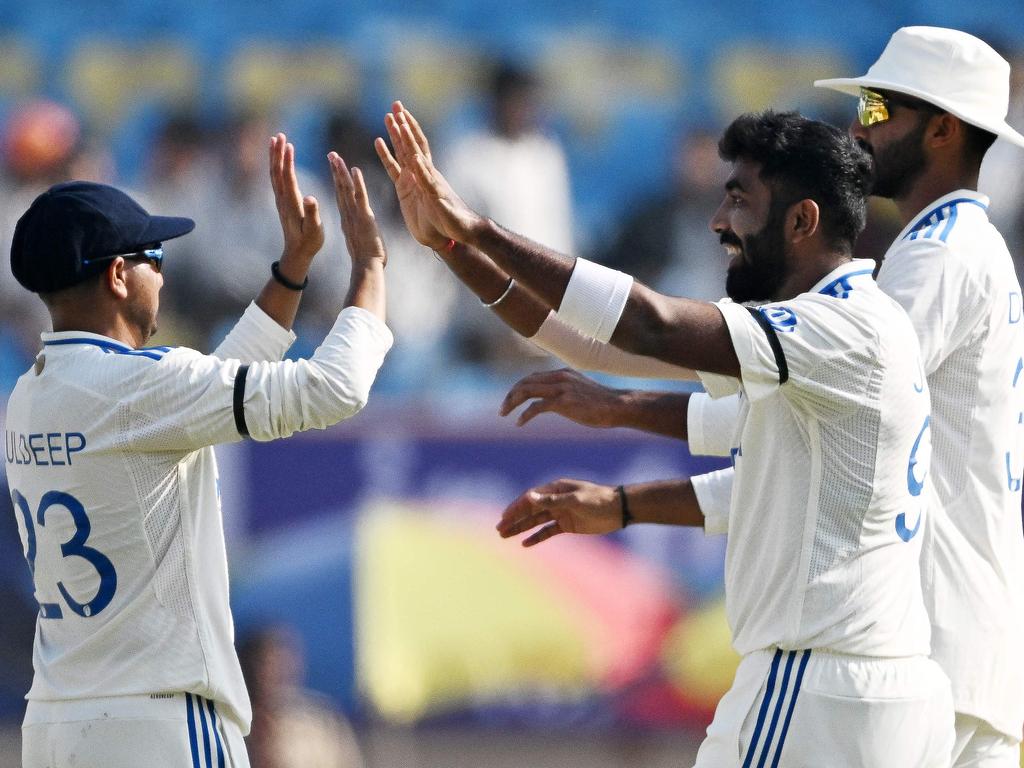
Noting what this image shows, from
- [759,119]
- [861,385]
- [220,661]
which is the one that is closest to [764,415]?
[861,385]

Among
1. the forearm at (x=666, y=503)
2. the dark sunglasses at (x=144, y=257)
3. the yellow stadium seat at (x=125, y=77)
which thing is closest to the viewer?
the dark sunglasses at (x=144, y=257)

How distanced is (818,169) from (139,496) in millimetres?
1803

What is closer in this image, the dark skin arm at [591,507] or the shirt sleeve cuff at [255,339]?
the shirt sleeve cuff at [255,339]

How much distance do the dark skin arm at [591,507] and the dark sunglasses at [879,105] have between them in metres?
1.15

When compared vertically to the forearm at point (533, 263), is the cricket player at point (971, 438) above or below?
below

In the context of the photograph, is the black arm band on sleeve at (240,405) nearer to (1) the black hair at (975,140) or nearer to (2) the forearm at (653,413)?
(2) the forearm at (653,413)

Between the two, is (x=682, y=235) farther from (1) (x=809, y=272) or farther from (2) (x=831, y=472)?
(2) (x=831, y=472)

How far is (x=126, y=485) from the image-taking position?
372 centimetres

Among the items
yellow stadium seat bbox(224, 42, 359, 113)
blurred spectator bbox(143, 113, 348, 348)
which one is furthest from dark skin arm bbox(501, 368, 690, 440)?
yellow stadium seat bbox(224, 42, 359, 113)

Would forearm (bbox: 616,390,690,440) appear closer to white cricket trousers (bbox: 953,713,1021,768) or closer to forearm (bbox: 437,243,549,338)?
forearm (bbox: 437,243,549,338)

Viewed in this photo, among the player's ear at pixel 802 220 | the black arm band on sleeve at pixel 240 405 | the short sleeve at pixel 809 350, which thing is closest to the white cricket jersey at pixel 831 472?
the short sleeve at pixel 809 350

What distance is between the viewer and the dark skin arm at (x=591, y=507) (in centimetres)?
450

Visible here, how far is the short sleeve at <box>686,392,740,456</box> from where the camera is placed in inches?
181

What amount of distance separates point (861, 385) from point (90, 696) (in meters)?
1.91
